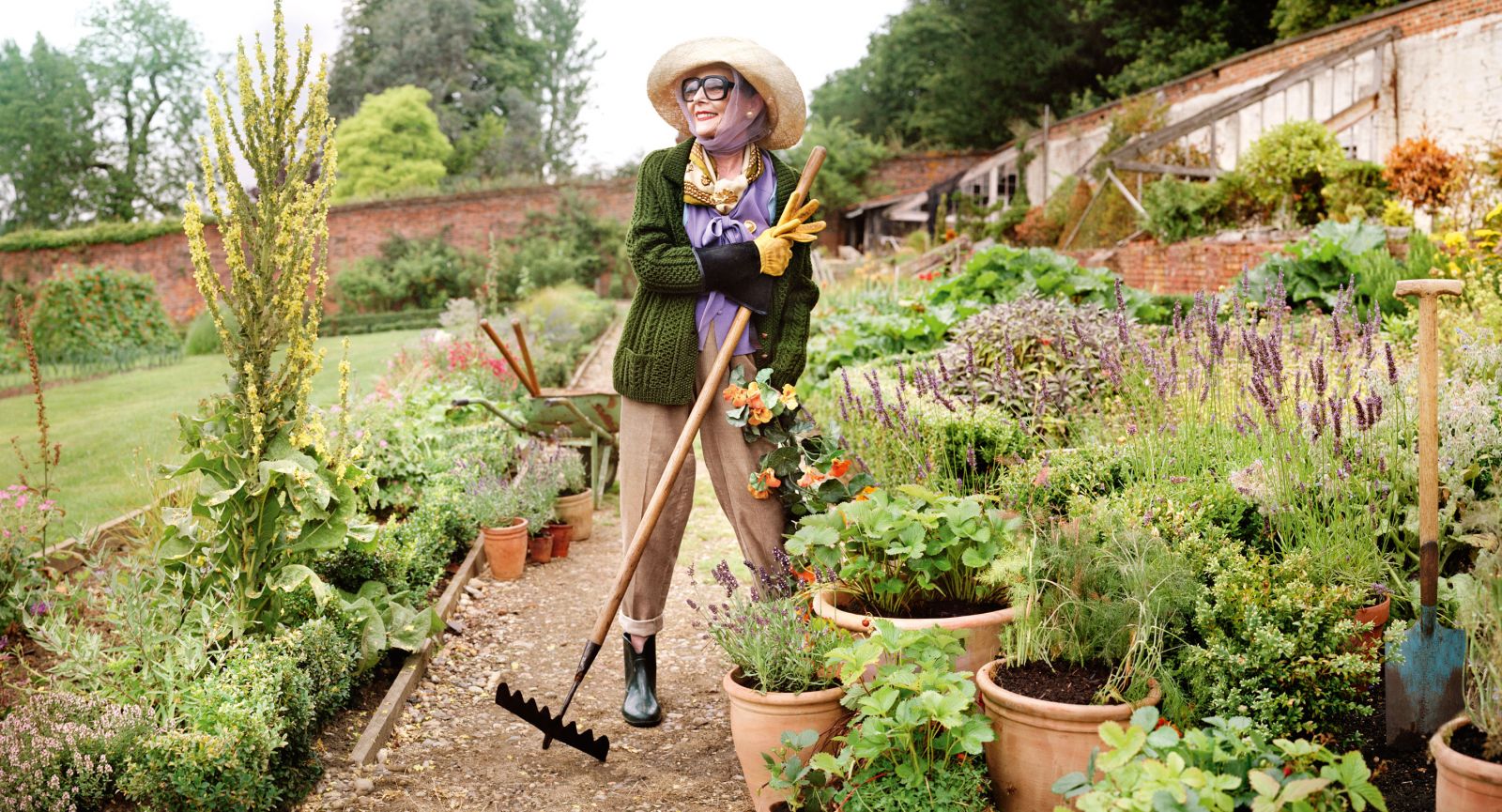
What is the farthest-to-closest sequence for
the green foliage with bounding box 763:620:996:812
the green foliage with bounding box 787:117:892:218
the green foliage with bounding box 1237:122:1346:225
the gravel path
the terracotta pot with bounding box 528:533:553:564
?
the green foliage with bounding box 787:117:892:218 < the green foliage with bounding box 1237:122:1346:225 < the terracotta pot with bounding box 528:533:553:564 < the gravel path < the green foliage with bounding box 763:620:996:812

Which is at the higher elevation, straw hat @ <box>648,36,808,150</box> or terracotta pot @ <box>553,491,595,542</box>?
straw hat @ <box>648,36,808,150</box>

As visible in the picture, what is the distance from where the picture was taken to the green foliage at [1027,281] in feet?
25.5

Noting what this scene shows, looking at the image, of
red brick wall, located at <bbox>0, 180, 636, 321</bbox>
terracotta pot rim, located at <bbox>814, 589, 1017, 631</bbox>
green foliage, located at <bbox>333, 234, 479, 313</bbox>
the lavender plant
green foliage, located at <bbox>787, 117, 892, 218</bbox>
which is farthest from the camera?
green foliage, located at <bbox>787, 117, 892, 218</bbox>

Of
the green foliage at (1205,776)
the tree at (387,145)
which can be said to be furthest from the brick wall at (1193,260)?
the tree at (387,145)

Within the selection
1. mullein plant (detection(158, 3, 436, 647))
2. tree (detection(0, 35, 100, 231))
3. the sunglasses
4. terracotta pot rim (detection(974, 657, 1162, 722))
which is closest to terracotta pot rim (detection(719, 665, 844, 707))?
terracotta pot rim (detection(974, 657, 1162, 722))

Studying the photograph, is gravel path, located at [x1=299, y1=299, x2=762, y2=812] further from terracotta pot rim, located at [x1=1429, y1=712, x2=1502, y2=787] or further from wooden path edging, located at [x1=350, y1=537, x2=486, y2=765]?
terracotta pot rim, located at [x1=1429, y1=712, x2=1502, y2=787]

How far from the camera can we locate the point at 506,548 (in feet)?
18.1

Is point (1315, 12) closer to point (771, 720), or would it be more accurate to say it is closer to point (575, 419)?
point (575, 419)

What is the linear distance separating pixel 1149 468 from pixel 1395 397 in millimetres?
750

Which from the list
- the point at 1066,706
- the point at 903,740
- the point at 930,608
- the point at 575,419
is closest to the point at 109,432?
the point at 575,419

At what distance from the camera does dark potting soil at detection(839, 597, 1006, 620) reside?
297cm

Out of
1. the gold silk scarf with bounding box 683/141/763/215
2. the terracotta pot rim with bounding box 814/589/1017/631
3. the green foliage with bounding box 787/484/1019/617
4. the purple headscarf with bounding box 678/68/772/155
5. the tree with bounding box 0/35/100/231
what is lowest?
the terracotta pot rim with bounding box 814/589/1017/631

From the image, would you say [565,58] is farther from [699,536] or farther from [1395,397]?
[1395,397]

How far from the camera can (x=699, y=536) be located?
6441mm
